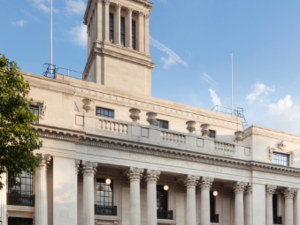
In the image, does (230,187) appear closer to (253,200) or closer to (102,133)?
(253,200)

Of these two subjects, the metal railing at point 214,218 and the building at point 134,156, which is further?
the metal railing at point 214,218

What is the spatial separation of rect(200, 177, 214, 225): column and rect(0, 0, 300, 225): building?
84 mm

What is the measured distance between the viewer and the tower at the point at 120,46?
1880 inches

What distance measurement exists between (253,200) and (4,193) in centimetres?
2212

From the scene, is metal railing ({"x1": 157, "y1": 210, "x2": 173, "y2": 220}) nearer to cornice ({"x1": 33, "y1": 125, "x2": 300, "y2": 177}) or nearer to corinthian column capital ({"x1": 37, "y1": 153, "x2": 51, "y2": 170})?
cornice ({"x1": 33, "y1": 125, "x2": 300, "y2": 177})

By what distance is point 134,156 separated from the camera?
125ft

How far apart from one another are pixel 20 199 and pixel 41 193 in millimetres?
1717

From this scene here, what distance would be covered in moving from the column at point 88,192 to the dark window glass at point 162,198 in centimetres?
777

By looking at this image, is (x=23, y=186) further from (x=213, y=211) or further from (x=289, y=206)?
(x=289, y=206)

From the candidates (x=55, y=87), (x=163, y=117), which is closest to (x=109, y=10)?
(x=163, y=117)

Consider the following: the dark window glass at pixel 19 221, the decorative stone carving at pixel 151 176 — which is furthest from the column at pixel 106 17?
the dark window glass at pixel 19 221

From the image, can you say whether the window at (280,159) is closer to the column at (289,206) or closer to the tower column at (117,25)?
the column at (289,206)

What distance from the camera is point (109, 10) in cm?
5141

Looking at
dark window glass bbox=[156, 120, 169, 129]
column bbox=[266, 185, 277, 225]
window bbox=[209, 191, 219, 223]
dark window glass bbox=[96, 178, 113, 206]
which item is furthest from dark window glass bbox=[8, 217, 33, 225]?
column bbox=[266, 185, 277, 225]
